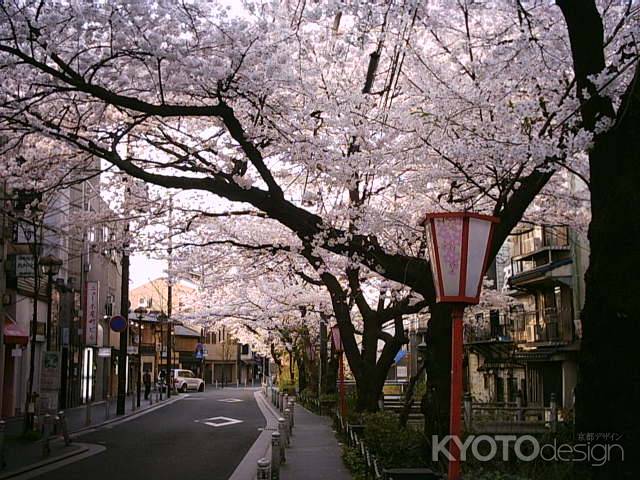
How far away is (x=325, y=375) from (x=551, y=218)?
19493mm

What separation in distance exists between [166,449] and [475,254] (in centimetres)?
1380

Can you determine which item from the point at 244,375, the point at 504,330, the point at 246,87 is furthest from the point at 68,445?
the point at 244,375

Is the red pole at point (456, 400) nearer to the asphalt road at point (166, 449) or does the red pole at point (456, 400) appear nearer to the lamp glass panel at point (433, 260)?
the lamp glass panel at point (433, 260)

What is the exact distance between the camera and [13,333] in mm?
25594

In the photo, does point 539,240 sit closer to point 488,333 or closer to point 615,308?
point 488,333

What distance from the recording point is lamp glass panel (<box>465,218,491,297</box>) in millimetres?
7320

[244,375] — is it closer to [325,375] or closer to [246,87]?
[325,375]

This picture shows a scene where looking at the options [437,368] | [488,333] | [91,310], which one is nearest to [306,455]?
[437,368]

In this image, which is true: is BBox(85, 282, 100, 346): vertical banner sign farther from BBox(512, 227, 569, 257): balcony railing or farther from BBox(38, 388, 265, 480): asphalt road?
BBox(512, 227, 569, 257): balcony railing

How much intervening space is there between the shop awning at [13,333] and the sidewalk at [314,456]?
9.77 meters

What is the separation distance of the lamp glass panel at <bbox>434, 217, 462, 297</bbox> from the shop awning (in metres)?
21.2

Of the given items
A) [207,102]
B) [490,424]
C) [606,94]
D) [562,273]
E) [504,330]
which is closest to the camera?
[606,94]

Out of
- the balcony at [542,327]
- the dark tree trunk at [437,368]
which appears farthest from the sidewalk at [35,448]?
the balcony at [542,327]

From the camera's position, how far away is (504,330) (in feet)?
126
